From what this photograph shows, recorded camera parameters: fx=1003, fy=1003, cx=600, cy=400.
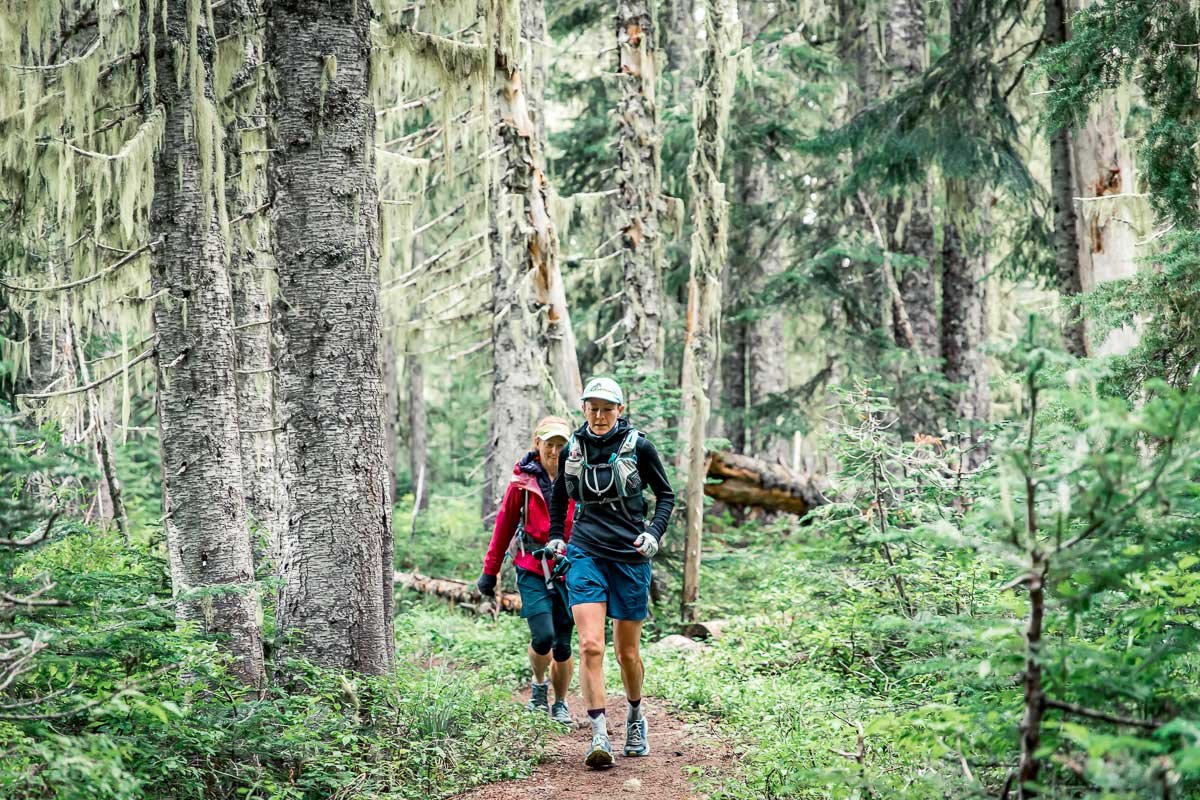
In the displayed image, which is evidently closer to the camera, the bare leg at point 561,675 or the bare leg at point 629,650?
the bare leg at point 629,650

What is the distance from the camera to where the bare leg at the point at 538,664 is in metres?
7.37

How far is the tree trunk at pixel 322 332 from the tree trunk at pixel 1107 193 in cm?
637

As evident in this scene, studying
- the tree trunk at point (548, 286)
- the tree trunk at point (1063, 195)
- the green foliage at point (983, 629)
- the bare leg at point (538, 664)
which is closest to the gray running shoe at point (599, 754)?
the green foliage at point (983, 629)

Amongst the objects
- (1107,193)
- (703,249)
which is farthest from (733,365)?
(1107,193)

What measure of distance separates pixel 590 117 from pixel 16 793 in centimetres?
1621

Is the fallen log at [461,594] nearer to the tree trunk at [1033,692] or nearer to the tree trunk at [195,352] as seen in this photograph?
the tree trunk at [195,352]

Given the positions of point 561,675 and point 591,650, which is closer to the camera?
point 591,650

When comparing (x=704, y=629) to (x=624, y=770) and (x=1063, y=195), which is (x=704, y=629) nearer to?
(x=624, y=770)

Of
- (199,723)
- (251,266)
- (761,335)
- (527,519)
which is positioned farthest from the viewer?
(761,335)

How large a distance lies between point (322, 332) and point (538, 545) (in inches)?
88.7

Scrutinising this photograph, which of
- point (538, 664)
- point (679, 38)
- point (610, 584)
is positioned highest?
point (679, 38)

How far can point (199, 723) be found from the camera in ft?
16.0

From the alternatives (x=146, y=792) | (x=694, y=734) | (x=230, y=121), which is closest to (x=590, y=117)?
(x=230, y=121)

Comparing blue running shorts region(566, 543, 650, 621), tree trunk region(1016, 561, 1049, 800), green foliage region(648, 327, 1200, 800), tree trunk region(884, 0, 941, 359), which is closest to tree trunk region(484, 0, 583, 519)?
green foliage region(648, 327, 1200, 800)
